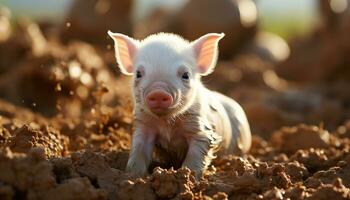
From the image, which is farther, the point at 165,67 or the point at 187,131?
the point at 187,131

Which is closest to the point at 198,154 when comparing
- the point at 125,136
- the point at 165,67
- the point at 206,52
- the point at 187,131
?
the point at 187,131

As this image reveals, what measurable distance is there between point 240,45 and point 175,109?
44.1ft

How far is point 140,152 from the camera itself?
5355 mm

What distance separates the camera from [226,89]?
13094 mm

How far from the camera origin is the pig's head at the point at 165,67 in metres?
5.06

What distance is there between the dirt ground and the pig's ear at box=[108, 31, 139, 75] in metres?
0.17

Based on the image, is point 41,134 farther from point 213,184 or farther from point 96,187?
point 213,184

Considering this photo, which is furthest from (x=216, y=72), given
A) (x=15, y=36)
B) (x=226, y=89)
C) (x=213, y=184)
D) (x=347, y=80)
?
(x=213, y=184)

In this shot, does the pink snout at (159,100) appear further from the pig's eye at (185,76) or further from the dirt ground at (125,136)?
the dirt ground at (125,136)

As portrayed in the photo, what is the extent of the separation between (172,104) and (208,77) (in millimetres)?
9117

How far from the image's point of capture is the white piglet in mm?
5160

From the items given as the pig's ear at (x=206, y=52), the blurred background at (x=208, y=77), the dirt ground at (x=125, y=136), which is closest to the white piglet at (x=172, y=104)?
the pig's ear at (x=206, y=52)

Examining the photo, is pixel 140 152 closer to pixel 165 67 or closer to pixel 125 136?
pixel 165 67

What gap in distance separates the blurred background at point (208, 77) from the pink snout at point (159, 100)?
4.56 ft
